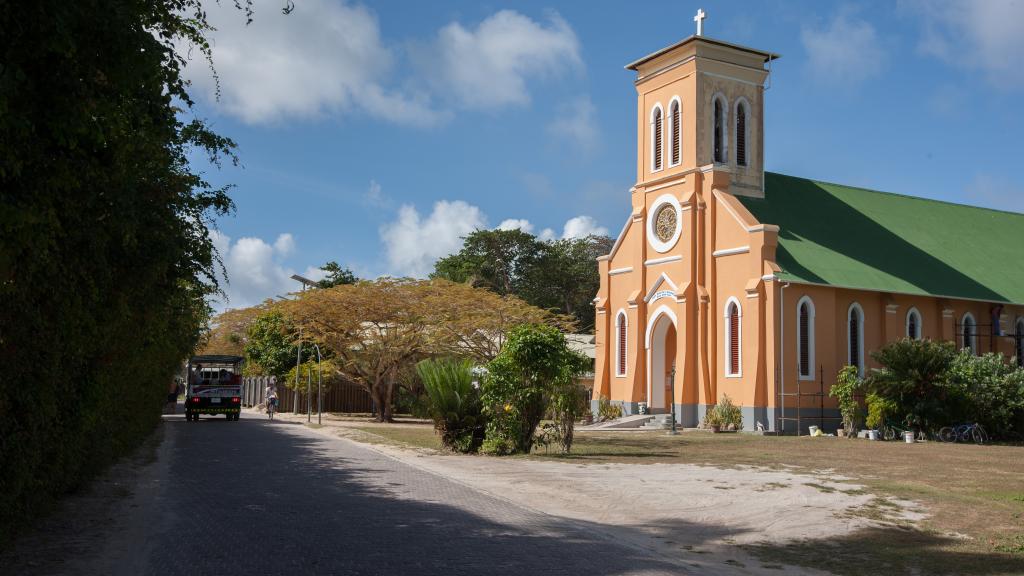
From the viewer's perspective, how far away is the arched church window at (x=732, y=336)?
114 ft

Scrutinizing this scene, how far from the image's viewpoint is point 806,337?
113 ft

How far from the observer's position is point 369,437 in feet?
85.8

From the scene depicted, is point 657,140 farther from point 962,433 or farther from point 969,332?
point 962,433

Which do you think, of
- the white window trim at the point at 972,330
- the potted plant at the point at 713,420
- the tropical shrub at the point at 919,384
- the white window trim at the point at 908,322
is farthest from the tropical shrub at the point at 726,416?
the white window trim at the point at 972,330

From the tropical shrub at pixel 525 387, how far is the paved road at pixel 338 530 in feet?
13.9

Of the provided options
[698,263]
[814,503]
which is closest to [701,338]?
[698,263]

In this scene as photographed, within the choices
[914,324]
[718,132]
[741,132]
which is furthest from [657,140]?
[914,324]

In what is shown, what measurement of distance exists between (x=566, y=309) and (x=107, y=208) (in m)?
59.3

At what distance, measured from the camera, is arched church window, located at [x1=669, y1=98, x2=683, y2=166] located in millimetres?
37938

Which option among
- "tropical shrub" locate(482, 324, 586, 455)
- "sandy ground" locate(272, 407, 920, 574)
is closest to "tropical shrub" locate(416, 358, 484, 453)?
"tropical shrub" locate(482, 324, 586, 455)

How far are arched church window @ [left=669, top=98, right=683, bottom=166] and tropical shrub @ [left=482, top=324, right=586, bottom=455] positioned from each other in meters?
19.6

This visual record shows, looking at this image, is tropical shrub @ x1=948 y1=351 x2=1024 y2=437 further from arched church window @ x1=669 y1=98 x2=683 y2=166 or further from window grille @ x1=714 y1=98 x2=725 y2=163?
arched church window @ x1=669 y1=98 x2=683 y2=166

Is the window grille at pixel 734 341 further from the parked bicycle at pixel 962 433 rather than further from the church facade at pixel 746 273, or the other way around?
the parked bicycle at pixel 962 433

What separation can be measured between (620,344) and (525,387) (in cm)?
2043
